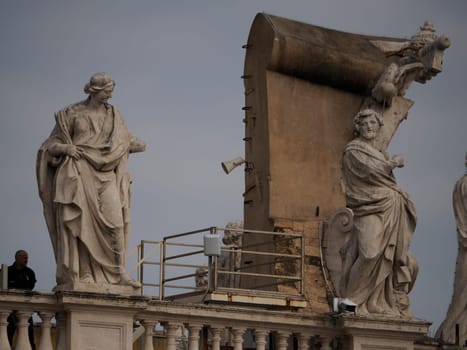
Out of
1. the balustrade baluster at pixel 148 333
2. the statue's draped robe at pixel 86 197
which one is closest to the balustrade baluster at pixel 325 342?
the balustrade baluster at pixel 148 333

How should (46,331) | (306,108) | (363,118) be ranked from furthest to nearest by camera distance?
(306,108) → (363,118) → (46,331)

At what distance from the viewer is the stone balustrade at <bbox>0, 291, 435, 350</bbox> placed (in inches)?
1076

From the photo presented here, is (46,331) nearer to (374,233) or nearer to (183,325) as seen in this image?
(183,325)

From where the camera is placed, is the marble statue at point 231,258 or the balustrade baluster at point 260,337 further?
the marble statue at point 231,258

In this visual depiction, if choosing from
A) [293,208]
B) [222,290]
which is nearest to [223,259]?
[293,208]

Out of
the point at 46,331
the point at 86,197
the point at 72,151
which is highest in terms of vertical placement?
the point at 72,151

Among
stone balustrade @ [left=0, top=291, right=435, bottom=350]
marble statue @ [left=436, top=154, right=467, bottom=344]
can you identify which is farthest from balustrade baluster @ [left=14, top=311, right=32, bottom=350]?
marble statue @ [left=436, top=154, right=467, bottom=344]

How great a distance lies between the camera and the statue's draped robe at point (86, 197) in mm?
27594

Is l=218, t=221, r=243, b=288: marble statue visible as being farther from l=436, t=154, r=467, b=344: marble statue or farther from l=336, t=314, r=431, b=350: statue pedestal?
l=436, t=154, r=467, b=344: marble statue

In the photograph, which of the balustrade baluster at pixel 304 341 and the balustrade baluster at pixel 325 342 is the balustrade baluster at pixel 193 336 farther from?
the balustrade baluster at pixel 325 342

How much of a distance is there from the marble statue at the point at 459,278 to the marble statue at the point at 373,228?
1.91 meters

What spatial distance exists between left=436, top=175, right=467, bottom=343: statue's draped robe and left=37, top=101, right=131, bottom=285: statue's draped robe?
5904mm

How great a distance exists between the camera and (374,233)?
2942 centimetres

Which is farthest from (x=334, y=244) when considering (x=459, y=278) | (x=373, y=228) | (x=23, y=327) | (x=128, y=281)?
(x=23, y=327)
